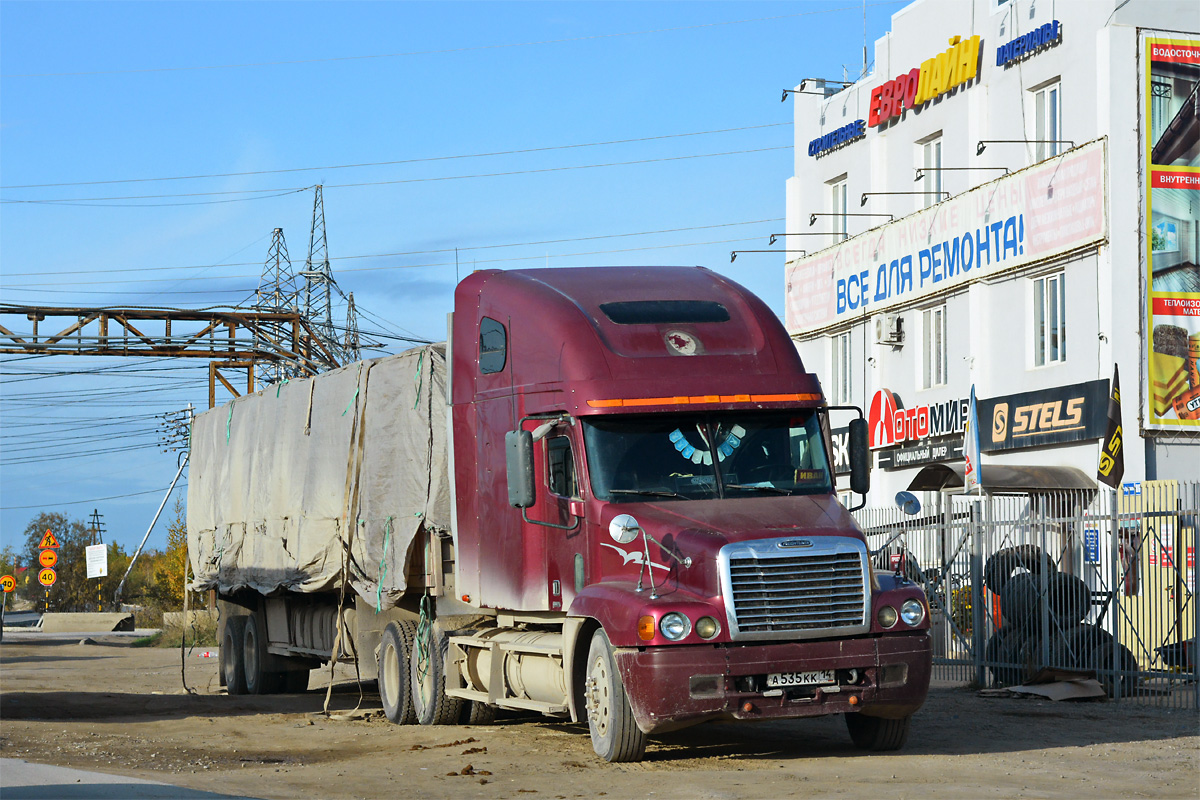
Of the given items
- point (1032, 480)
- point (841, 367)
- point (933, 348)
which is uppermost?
point (933, 348)

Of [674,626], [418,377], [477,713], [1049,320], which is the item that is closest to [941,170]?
[1049,320]

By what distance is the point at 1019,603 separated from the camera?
17.7 m

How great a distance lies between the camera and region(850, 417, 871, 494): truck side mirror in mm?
12742

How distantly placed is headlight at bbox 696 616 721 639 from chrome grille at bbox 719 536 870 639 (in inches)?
4.4

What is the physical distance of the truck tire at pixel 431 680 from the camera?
14719 millimetres

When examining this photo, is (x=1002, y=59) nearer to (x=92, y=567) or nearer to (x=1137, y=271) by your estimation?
(x=1137, y=271)

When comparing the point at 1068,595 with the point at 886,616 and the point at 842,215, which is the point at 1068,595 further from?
the point at 842,215

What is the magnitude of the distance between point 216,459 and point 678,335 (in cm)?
1135

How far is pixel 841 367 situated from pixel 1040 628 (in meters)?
18.7

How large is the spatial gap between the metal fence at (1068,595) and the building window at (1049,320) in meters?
7.94

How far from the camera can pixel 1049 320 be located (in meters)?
27.8

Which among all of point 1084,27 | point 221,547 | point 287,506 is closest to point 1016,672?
point 287,506

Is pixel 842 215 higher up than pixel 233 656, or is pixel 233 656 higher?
pixel 842 215

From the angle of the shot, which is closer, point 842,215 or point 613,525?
point 613,525
